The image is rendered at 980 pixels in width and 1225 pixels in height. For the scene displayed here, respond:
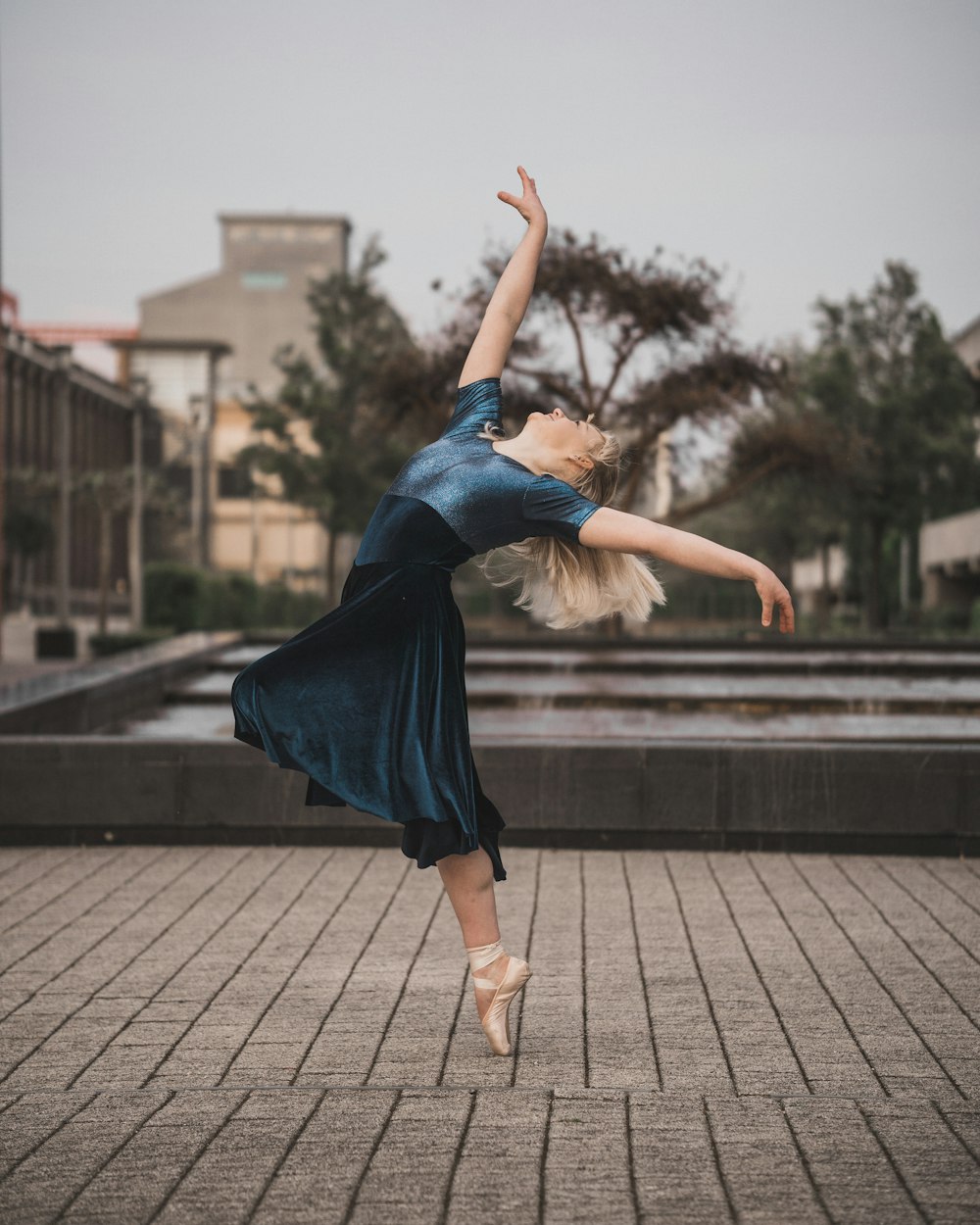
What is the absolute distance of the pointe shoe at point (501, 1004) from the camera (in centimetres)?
426

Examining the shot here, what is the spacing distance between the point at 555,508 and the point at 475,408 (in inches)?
24.4

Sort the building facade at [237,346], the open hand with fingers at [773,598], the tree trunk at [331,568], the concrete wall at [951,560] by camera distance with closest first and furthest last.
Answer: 1. the open hand with fingers at [773,598]
2. the tree trunk at [331,568]
3. the concrete wall at [951,560]
4. the building facade at [237,346]

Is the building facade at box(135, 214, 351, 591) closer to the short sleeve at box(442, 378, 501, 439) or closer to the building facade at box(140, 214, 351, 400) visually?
the building facade at box(140, 214, 351, 400)

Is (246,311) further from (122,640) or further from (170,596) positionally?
(122,640)

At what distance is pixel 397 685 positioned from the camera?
14.1ft

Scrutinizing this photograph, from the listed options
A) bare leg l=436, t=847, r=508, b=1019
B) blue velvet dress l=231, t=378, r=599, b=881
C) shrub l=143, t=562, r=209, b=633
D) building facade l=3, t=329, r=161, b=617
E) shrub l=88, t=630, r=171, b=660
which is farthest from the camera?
building facade l=3, t=329, r=161, b=617

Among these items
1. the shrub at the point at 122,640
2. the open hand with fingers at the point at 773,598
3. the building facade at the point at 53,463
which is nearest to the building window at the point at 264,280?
the building facade at the point at 53,463

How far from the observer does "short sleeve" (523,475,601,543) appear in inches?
151

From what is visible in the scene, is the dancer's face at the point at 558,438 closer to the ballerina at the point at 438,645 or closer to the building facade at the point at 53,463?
the ballerina at the point at 438,645

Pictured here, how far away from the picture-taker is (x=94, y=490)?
43.4 metres

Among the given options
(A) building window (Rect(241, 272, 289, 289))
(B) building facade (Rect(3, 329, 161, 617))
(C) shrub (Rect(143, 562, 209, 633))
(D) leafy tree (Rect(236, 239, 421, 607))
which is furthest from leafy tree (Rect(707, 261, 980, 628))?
(A) building window (Rect(241, 272, 289, 289))

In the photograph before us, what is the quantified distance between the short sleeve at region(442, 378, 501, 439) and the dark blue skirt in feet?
1.30

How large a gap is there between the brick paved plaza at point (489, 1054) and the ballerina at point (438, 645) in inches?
22.3

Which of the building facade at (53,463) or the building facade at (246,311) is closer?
the building facade at (53,463)
